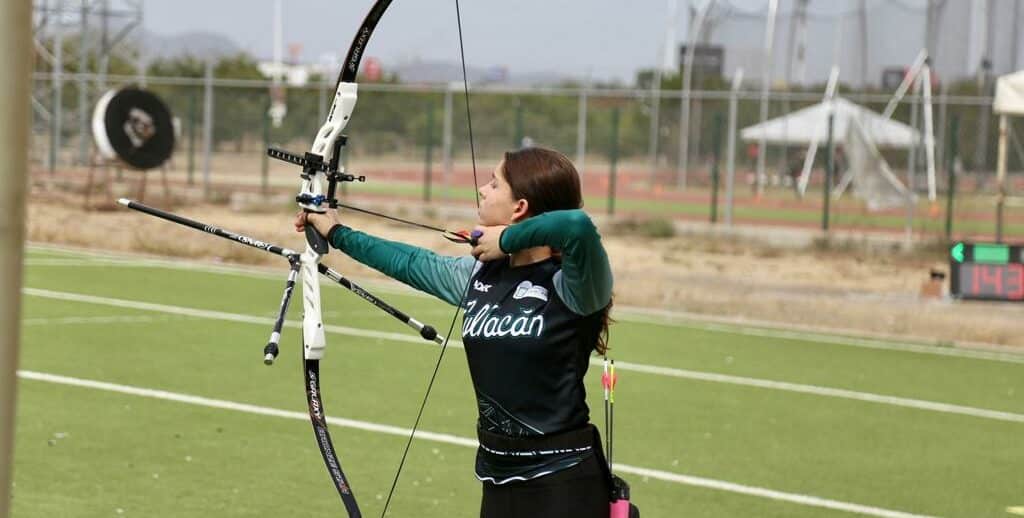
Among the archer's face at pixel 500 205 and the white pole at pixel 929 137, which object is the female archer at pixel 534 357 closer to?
the archer's face at pixel 500 205

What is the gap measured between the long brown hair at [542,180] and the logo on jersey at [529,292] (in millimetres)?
175

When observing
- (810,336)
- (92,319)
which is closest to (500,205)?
(92,319)

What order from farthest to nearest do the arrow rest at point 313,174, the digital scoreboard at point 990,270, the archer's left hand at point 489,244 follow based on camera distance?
1. the digital scoreboard at point 990,270
2. the arrow rest at point 313,174
3. the archer's left hand at point 489,244

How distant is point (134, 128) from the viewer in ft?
97.7

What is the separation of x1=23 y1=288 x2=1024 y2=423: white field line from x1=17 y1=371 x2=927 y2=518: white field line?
2.55 m

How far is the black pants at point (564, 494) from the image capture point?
4699 mm

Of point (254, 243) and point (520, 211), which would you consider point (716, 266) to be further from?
point (520, 211)

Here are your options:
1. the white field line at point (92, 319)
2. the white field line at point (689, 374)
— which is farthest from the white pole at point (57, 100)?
the white field line at point (92, 319)

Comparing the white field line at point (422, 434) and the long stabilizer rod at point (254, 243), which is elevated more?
the long stabilizer rod at point (254, 243)

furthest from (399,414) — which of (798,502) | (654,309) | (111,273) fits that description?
(111,273)

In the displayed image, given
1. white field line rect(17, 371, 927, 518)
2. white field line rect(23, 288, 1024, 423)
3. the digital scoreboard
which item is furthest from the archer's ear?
the digital scoreboard

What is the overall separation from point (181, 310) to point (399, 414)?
18.4ft

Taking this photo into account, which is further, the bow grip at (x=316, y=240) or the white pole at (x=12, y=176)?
the bow grip at (x=316, y=240)

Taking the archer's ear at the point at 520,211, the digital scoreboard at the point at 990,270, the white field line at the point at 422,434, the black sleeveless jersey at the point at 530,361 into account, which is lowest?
the white field line at the point at 422,434
